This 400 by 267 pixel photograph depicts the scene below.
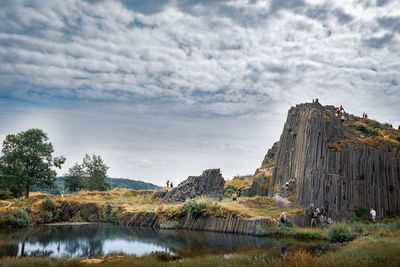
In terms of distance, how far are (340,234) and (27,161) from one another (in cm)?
3665

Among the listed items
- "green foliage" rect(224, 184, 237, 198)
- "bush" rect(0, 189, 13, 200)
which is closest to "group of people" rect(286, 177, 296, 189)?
"green foliage" rect(224, 184, 237, 198)

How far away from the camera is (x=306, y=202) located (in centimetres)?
2889

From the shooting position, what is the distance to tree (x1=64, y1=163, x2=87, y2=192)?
66.7 meters

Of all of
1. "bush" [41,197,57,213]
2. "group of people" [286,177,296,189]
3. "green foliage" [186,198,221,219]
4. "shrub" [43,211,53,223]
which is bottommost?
"shrub" [43,211,53,223]

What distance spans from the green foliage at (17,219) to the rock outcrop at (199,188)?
15.3m

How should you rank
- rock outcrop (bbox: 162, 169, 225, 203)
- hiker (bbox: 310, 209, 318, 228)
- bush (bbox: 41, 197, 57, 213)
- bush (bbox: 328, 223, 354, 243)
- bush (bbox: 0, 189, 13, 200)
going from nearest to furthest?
1. bush (bbox: 328, 223, 354, 243)
2. hiker (bbox: 310, 209, 318, 228)
3. bush (bbox: 41, 197, 57, 213)
4. rock outcrop (bbox: 162, 169, 225, 203)
5. bush (bbox: 0, 189, 13, 200)

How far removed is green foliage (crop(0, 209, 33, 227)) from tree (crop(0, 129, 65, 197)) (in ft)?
34.6

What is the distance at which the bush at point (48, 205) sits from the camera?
106 ft

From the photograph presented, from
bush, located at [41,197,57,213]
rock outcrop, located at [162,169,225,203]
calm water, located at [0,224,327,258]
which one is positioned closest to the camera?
calm water, located at [0,224,327,258]

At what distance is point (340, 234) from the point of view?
62.2ft

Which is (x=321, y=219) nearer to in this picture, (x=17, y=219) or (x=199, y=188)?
(x=199, y=188)

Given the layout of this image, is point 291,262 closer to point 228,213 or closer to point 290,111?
point 228,213

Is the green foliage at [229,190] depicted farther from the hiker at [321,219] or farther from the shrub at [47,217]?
the shrub at [47,217]

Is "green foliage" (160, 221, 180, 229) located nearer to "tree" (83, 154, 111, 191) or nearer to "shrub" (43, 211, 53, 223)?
"shrub" (43, 211, 53, 223)
